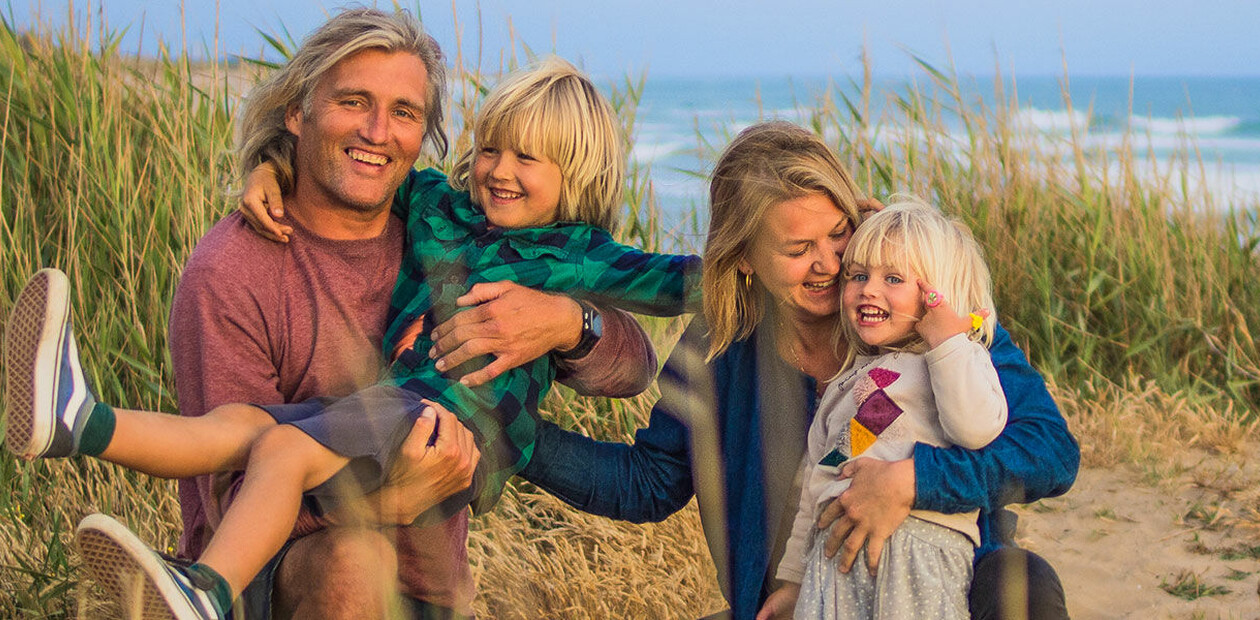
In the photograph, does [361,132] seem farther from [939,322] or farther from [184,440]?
[939,322]

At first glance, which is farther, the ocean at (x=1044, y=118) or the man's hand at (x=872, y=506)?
the ocean at (x=1044, y=118)

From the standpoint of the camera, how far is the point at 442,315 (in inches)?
112

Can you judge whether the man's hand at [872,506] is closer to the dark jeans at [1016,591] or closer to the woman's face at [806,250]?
the dark jeans at [1016,591]

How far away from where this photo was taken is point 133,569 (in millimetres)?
2031

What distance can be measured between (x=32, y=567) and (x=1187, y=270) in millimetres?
4120

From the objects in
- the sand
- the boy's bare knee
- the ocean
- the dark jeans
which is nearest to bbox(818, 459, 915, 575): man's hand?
the dark jeans

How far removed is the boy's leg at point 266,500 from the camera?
222cm

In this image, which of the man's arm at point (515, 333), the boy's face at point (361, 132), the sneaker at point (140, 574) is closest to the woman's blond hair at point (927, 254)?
the man's arm at point (515, 333)

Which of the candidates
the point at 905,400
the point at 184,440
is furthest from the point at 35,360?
the point at 905,400

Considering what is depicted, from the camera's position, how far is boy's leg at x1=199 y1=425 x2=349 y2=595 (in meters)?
2.22

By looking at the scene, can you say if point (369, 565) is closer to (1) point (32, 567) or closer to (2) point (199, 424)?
(2) point (199, 424)

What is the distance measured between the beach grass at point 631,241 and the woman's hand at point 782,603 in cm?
87

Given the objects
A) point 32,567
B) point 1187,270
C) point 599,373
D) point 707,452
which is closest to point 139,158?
point 32,567

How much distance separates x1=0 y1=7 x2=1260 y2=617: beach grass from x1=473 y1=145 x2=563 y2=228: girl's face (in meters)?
1.03
